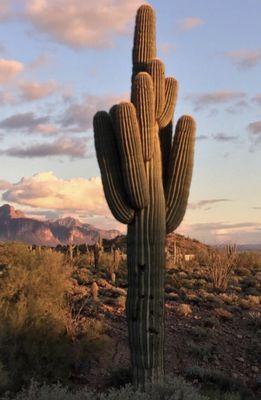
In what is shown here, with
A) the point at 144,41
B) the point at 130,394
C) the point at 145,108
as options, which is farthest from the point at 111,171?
the point at 130,394

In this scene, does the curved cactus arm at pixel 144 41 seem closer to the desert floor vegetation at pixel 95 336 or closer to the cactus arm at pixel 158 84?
the cactus arm at pixel 158 84

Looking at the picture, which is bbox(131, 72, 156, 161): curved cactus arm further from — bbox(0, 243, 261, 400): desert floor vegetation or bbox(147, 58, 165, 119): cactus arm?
bbox(0, 243, 261, 400): desert floor vegetation

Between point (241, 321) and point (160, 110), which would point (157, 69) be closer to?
point (160, 110)

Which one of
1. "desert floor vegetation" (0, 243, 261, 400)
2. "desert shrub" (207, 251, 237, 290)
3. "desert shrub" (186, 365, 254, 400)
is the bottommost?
"desert shrub" (186, 365, 254, 400)

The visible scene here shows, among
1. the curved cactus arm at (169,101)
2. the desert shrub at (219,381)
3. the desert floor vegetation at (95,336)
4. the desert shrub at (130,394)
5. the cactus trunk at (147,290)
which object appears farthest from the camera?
the desert floor vegetation at (95,336)

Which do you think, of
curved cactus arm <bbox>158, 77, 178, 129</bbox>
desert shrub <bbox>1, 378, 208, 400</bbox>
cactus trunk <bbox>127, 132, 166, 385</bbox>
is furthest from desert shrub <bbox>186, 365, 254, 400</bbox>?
curved cactus arm <bbox>158, 77, 178, 129</bbox>

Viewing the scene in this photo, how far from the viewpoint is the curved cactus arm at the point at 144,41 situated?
1173 cm

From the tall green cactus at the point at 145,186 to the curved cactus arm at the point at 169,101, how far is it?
0.02 m

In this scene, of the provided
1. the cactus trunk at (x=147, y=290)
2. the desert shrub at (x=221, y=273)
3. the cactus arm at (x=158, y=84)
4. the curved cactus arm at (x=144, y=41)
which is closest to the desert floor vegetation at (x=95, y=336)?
the cactus trunk at (x=147, y=290)

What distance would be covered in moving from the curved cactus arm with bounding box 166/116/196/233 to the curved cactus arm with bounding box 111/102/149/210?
34.3 inches

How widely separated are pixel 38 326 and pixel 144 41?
Answer: 6.97m

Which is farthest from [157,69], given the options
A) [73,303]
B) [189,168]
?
[73,303]

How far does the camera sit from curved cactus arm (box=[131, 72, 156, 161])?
1073 cm

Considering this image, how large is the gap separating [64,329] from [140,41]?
23.6 ft
